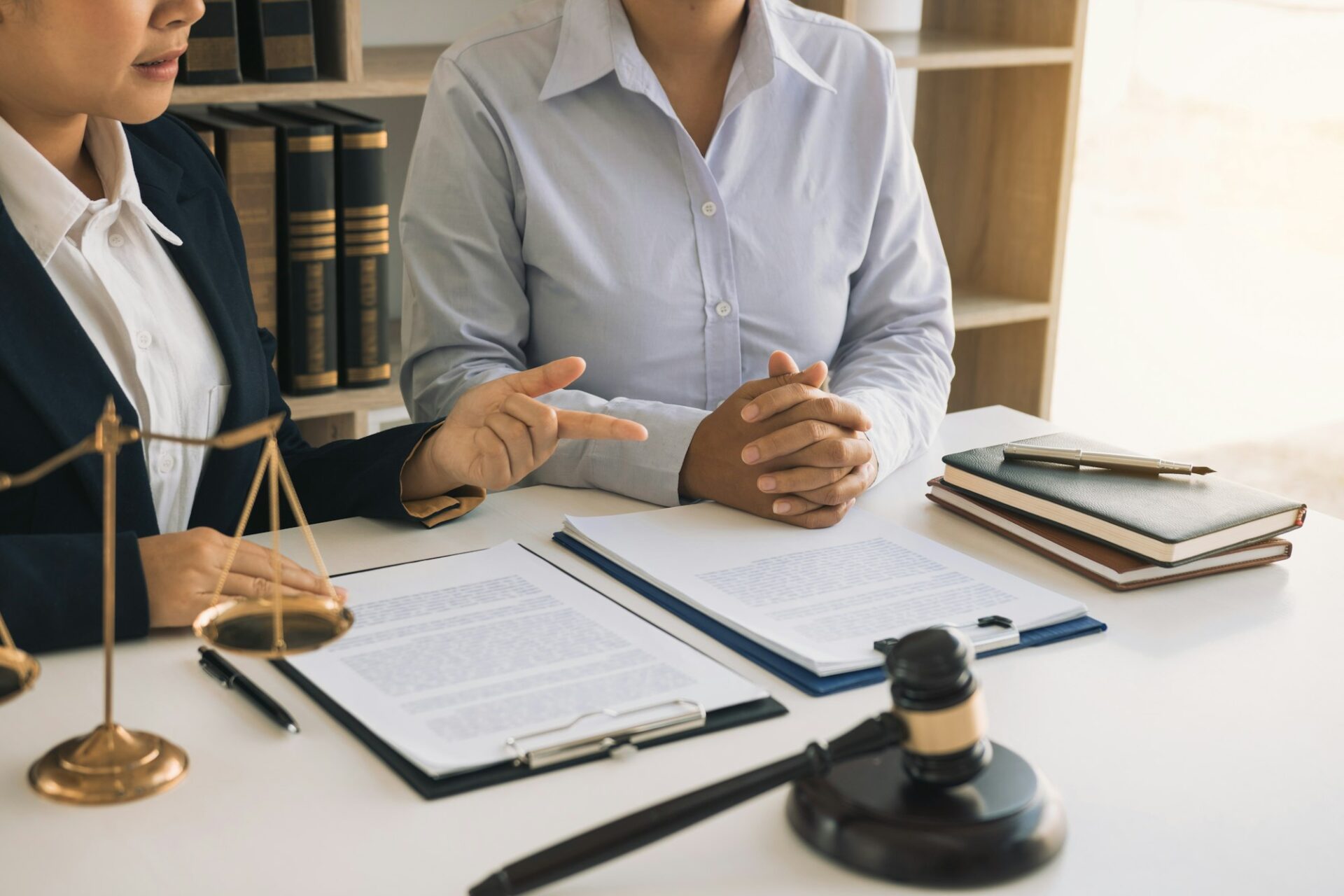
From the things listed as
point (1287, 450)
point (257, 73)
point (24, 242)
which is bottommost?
point (1287, 450)

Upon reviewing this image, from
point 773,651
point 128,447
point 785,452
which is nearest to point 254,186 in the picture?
point 128,447

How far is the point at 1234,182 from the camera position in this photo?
412 centimetres

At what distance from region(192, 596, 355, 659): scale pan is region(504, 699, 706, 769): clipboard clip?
0.14 metres

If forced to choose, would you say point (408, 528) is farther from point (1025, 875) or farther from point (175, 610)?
point (1025, 875)

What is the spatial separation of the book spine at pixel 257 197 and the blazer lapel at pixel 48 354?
825mm

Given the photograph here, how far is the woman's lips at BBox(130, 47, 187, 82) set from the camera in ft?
4.11

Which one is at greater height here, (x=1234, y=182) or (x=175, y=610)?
(x=1234, y=182)

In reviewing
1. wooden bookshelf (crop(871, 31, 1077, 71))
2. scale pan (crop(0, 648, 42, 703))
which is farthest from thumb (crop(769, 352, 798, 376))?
wooden bookshelf (crop(871, 31, 1077, 71))

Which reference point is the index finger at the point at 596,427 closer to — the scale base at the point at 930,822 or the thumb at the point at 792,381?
the thumb at the point at 792,381

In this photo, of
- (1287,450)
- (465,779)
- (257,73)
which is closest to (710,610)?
(465,779)

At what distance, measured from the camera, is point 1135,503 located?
1.28 m

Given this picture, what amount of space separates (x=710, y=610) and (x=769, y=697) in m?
0.14

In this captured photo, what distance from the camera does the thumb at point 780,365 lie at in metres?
1.43

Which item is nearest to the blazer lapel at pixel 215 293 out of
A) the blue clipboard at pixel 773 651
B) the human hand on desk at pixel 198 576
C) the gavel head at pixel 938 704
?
the human hand on desk at pixel 198 576
